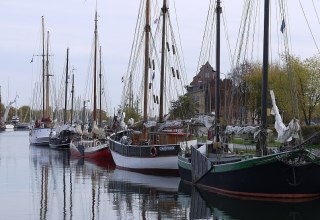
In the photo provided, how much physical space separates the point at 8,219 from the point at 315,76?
54.4 m

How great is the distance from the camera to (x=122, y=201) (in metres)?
31.4

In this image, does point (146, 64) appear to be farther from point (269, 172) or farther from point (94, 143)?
point (269, 172)

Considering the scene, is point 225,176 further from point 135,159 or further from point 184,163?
point 135,159

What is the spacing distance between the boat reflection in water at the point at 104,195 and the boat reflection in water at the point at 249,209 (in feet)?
2.70

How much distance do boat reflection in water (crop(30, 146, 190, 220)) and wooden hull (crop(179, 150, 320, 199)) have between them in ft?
8.53

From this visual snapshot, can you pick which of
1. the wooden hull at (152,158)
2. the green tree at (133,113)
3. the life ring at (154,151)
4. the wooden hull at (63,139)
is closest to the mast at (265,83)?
the wooden hull at (152,158)

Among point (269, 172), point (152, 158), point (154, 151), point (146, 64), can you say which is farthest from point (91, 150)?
point (269, 172)

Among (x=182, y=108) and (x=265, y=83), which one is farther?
(x=182, y=108)

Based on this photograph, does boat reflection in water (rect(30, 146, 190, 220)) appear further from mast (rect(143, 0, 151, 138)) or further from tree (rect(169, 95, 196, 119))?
tree (rect(169, 95, 196, 119))

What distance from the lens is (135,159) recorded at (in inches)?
1857

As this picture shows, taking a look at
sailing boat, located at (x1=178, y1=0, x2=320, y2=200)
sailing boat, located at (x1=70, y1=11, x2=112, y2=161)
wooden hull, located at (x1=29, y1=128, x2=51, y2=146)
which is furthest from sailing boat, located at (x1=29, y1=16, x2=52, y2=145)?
sailing boat, located at (x1=178, y1=0, x2=320, y2=200)

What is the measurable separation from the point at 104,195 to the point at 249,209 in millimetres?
8973

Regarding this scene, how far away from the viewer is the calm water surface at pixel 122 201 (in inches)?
1057

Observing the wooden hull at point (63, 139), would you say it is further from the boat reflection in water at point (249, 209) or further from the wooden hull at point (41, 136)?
the boat reflection in water at point (249, 209)
